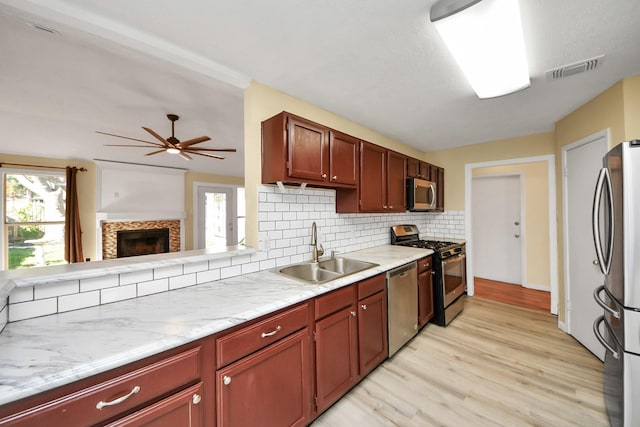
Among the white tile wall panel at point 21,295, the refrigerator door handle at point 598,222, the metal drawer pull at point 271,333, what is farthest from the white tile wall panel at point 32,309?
the refrigerator door handle at point 598,222

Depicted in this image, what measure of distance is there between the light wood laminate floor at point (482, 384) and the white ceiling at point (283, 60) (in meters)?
2.45

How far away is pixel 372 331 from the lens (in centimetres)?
196

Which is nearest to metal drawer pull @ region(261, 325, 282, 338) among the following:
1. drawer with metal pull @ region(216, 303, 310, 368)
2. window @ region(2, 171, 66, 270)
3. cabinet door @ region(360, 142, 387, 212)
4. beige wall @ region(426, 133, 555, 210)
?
drawer with metal pull @ region(216, 303, 310, 368)

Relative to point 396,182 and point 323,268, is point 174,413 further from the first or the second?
point 396,182

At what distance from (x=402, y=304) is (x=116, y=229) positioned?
5.32 meters

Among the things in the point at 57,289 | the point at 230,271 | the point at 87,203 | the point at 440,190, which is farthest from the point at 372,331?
the point at 87,203

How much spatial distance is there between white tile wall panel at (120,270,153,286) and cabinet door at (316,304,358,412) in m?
1.07

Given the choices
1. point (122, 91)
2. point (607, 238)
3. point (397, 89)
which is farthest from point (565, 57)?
point (122, 91)

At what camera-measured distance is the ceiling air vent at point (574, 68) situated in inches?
66.5

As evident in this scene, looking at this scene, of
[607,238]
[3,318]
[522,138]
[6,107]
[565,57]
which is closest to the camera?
[3,318]

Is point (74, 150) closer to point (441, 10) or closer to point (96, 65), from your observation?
point (96, 65)

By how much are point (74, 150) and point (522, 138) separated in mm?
6993

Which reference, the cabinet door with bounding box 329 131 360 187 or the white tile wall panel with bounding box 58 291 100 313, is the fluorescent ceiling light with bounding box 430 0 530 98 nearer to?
the cabinet door with bounding box 329 131 360 187

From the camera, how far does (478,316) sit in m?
3.06
